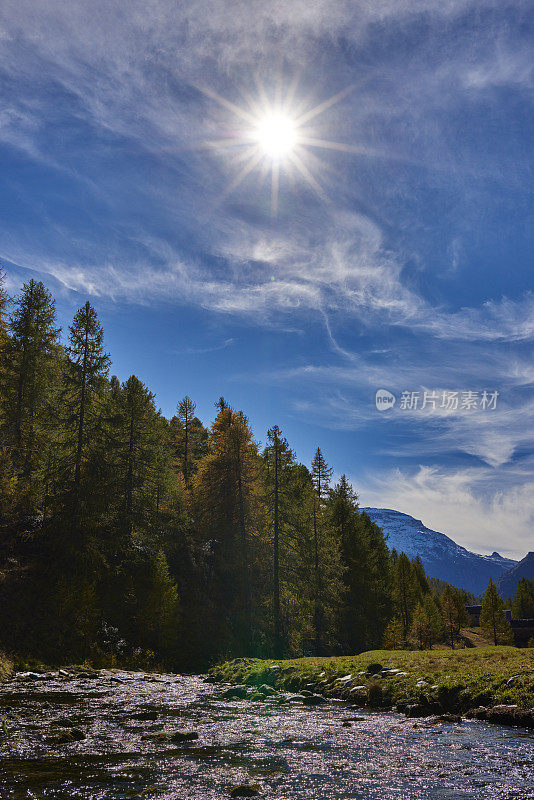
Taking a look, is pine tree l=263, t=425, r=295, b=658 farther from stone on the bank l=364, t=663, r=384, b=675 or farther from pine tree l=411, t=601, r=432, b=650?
pine tree l=411, t=601, r=432, b=650

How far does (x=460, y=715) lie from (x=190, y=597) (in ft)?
81.9

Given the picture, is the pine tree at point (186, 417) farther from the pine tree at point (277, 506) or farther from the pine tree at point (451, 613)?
the pine tree at point (451, 613)

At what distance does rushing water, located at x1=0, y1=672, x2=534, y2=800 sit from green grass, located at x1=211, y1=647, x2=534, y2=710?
153cm

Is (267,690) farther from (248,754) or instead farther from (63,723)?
(248,754)

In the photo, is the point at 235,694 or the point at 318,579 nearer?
the point at 235,694

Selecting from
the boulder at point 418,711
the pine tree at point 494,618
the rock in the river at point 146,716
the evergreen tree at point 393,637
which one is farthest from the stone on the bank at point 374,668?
the pine tree at point 494,618

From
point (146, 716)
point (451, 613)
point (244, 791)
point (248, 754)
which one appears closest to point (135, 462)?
point (146, 716)

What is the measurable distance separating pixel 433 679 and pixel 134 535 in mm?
22743

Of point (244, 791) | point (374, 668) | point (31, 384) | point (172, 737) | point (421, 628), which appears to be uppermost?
point (31, 384)

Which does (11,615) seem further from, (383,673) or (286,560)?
(286,560)

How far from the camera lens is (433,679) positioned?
633 inches

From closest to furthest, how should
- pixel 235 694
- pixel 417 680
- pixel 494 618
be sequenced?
pixel 417 680 → pixel 235 694 → pixel 494 618

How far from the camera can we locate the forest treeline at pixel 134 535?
81.5ft

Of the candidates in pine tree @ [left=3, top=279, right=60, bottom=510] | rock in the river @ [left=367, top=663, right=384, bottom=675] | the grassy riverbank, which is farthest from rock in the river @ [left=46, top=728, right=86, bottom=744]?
pine tree @ [left=3, top=279, right=60, bottom=510]
